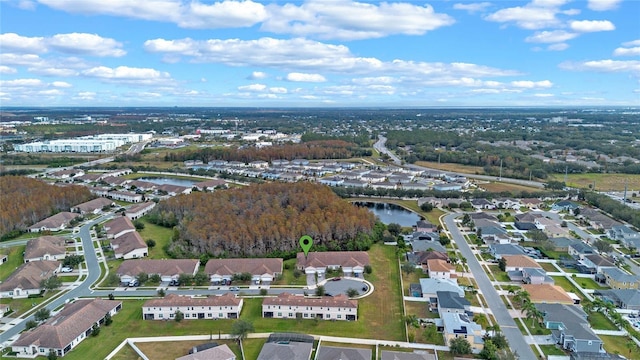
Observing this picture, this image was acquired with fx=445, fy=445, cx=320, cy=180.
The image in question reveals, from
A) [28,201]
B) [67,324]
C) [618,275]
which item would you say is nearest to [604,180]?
[618,275]

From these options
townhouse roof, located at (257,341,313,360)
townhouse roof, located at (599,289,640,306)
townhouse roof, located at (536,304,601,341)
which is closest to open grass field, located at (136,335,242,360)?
townhouse roof, located at (257,341,313,360)

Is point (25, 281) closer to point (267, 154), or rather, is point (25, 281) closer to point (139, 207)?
Answer: point (139, 207)

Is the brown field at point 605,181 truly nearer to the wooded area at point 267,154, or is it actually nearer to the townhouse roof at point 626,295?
the townhouse roof at point 626,295

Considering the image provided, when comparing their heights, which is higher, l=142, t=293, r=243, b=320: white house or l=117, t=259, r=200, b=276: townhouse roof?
l=117, t=259, r=200, b=276: townhouse roof

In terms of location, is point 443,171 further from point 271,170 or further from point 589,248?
point 589,248

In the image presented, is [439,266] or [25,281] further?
[439,266]

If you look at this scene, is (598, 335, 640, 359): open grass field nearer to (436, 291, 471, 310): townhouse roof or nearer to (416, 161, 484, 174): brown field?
(436, 291, 471, 310): townhouse roof
